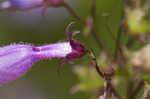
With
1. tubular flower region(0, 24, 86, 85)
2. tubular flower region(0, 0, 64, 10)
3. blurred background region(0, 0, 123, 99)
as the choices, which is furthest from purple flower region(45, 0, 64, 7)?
blurred background region(0, 0, 123, 99)

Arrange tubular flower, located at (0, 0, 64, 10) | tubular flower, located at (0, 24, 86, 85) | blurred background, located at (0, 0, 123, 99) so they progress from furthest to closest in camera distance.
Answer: blurred background, located at (0, 0, 123, 99) < tubular flower, located at (0, 0, 64, 10) < tubular flower, located at (0, 24, 86, 85)

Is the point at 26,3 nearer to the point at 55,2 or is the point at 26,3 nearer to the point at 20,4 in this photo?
the point at 20,4

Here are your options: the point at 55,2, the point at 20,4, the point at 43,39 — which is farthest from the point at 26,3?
the point at 43,39

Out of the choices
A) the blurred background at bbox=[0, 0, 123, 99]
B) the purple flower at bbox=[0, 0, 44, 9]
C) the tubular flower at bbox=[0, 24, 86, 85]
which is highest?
the purple flower at bbox=[0, 0, 44, 9]

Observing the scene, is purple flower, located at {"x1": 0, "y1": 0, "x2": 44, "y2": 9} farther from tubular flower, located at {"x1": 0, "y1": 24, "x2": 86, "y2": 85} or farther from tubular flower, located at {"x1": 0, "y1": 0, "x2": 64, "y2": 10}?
tubular flower, located at {"x1": 0, "y1": 24, "x2": 86, "y2": 85}

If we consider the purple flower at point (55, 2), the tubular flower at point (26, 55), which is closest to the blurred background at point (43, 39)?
the purple flower at point (55, 2)

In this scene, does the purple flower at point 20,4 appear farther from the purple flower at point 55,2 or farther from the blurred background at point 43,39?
the blurred background at point 43,39
